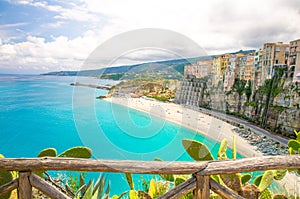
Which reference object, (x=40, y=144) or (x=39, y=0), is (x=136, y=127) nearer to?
(x=39, y=0)

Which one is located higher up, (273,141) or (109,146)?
(109,146)

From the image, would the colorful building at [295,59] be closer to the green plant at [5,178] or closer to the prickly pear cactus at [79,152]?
the prickly pear cactus at [79,152]

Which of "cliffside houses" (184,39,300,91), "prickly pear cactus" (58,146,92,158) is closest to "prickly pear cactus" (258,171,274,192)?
"prickly pear cactus" (58,146,92,158)

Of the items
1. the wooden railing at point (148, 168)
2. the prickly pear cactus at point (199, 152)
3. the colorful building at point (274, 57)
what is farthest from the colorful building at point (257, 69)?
the wooden railing at point (148, 168)

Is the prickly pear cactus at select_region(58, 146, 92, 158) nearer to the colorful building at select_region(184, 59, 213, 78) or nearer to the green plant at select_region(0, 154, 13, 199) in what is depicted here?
the green plant at select_region(0, 154, 13, 199)

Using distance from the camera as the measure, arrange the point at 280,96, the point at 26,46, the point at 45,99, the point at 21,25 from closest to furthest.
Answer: the point at 280,96 < the point at 21,25 < the point at 26,46 < the point at 45,99

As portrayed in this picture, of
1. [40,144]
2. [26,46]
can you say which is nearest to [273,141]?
[40,144]

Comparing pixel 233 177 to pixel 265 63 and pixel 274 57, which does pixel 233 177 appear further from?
pixel 265 63

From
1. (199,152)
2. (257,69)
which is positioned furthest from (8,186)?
(257,69)
